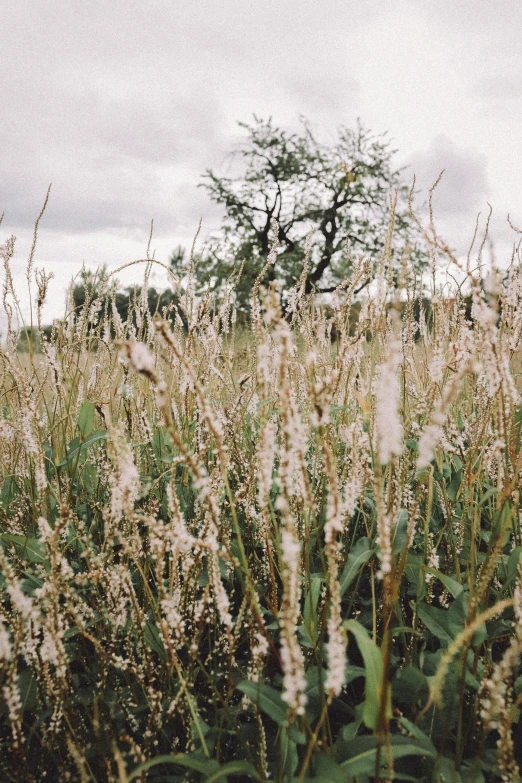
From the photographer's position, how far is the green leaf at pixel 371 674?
733 millimetres

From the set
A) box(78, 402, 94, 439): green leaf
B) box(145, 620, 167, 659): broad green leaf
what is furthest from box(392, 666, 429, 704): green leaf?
box(78, 402, 94, 439): green leaf

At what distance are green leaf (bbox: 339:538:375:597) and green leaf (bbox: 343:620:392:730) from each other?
361mm

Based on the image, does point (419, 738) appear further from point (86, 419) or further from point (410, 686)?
point (86, 419)

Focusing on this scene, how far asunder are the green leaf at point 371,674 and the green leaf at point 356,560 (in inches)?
14.2

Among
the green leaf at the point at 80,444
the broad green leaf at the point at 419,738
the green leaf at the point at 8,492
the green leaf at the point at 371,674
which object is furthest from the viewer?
the green leaf at the point at 8,492

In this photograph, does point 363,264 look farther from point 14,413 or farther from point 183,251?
point 183,251

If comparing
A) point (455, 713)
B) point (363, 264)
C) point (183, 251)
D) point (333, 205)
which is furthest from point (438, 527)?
point (183, 251)

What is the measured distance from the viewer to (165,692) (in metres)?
1.21

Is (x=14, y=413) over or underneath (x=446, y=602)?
over

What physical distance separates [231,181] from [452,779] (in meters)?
30.1

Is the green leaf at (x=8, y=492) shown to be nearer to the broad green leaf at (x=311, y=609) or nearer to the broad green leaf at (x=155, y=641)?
the broad green leaf at (x=155, y=641)

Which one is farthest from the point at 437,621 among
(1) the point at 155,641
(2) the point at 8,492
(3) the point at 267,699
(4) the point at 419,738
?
(2) the point at 8,492

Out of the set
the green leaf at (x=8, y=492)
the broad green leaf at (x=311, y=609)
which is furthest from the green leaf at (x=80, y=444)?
the broad green leaf at (x=311, y=609)

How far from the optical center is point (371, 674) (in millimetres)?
731
